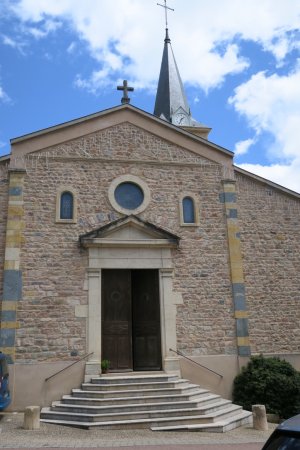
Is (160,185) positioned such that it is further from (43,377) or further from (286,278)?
(43,377)

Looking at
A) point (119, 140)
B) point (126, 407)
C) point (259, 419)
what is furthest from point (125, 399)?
point (119, 140)

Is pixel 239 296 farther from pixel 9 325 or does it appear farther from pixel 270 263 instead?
pixel 9 325

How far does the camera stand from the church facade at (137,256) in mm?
10594

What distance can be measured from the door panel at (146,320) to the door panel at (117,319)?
253mm

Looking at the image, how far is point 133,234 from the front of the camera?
454 inches

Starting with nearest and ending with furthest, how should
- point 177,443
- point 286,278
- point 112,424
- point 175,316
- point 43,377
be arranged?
point 177,443
point 112,424
point 43,377
point 175,316
point 286,278

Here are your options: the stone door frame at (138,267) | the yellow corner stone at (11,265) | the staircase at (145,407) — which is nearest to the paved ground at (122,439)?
the staircase at (145,407)

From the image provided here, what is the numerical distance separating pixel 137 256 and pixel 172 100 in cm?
1610

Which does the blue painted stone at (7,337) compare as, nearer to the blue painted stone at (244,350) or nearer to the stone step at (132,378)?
the stone step at (132,378)

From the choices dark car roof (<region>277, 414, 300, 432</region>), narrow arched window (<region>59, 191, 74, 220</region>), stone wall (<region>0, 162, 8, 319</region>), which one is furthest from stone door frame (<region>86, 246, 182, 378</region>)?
dark car roof (<region>277, 414, 300, 432</region>)

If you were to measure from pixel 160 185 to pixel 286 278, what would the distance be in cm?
442

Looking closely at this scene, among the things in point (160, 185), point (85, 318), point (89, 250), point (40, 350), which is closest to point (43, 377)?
point (40, 350)

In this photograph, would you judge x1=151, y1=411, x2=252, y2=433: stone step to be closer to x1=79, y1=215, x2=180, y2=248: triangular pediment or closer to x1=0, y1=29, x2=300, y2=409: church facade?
x1=0, y1=29, x2=300, y2=409: church facade

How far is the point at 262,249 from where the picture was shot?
12.2 metres
